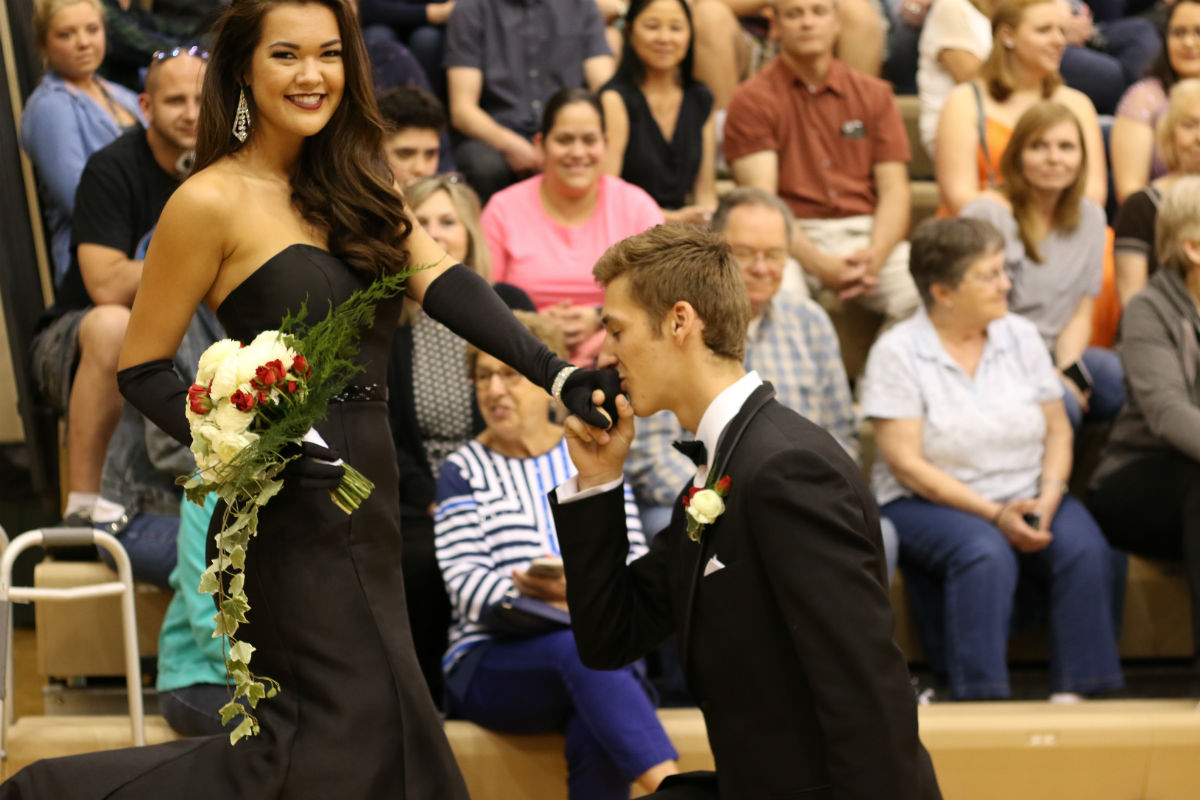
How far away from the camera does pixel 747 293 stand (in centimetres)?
282

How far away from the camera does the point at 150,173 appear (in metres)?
4.21

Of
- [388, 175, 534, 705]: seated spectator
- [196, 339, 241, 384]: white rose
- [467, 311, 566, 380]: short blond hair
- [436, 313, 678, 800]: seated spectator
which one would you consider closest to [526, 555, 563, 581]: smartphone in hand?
[436, 313, 678, 800]: seated spectator

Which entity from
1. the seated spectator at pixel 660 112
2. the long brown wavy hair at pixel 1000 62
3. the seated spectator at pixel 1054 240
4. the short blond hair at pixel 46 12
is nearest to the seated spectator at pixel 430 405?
the seated spectator at pixel 660 112

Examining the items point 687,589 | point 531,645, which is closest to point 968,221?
point 531,645

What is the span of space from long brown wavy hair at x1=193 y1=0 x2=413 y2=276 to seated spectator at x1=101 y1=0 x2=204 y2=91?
2.98 metres

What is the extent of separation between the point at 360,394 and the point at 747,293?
84cm

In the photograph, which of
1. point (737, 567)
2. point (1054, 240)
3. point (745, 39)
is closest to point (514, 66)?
point (745, 39)

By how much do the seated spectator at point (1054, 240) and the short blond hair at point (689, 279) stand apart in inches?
102

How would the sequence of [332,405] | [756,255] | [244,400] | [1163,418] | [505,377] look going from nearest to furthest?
[244,400], [332,405], [505,377], [1163,418], [756,255]

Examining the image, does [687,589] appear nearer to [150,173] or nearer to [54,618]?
[54,618]

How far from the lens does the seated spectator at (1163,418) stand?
4.08m

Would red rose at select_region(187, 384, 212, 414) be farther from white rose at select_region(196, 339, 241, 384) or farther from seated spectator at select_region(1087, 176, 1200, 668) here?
seated spectator at select_region(1087, 176, 1200, 668)

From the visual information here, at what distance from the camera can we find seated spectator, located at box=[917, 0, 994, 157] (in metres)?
5.62

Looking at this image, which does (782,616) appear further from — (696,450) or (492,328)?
(492,328)
